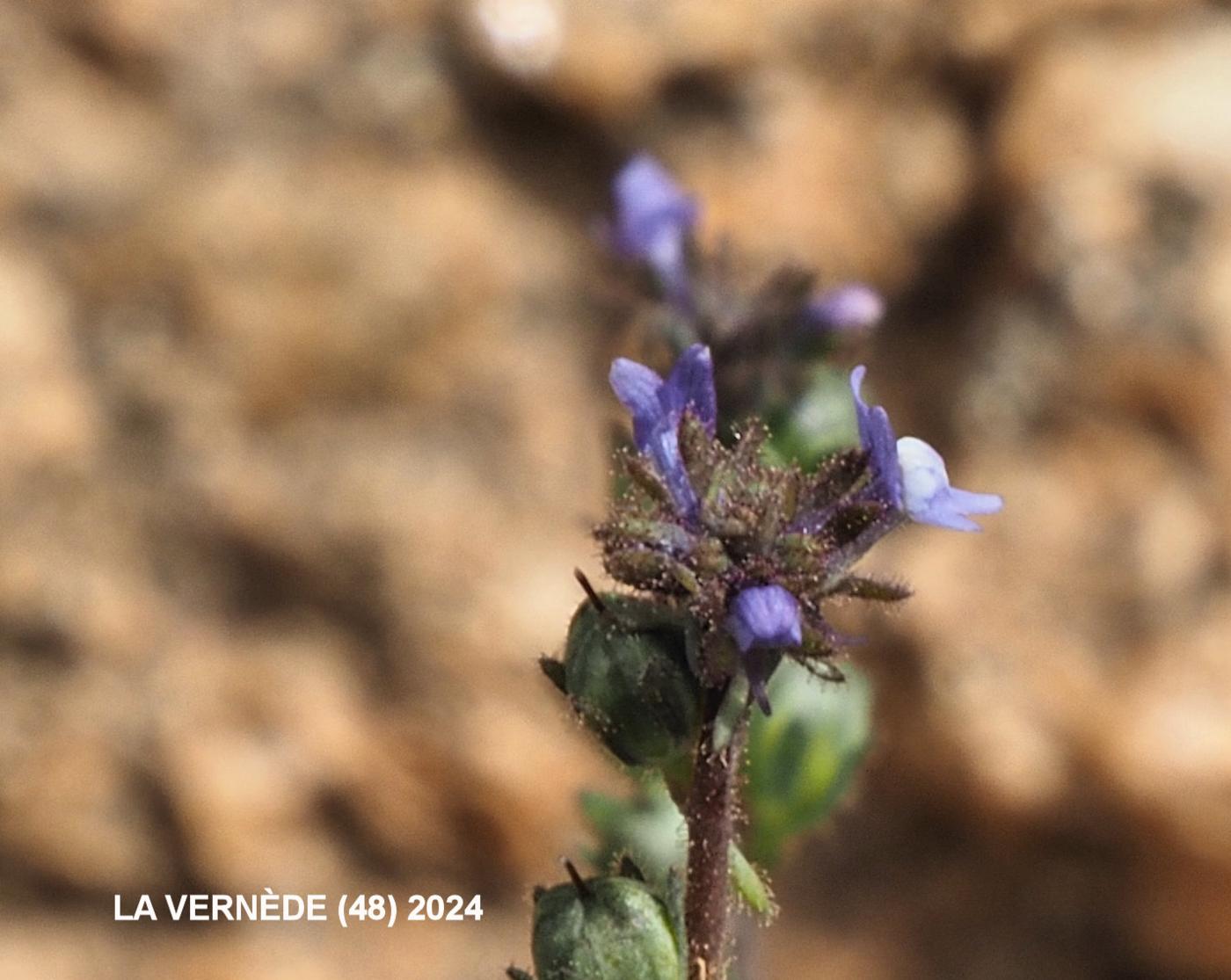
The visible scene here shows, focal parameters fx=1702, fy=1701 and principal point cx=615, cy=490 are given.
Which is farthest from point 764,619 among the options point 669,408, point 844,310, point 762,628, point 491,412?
point 491,412

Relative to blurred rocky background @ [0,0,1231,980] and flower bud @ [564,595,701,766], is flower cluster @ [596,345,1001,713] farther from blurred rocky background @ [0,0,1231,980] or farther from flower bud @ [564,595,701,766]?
blurred rocky background @ [0,0,1231,980]

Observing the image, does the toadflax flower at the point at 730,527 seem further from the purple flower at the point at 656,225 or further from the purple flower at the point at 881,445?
the purple flower at the point at 656,225

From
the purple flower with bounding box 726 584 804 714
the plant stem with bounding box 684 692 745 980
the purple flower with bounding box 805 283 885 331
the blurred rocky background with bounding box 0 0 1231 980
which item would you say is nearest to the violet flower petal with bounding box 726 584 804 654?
the purple flower with bounding box 726 584 804 714

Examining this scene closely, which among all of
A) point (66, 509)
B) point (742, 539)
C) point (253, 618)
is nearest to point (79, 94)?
point (66, 509)

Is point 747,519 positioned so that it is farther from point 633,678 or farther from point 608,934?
point 608,934

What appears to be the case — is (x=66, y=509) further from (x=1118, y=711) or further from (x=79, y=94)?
(x=1118, y=711)

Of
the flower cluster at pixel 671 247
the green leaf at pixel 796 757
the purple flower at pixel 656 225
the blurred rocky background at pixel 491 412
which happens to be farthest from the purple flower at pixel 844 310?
the blurred rocky background at pixel 491 412
